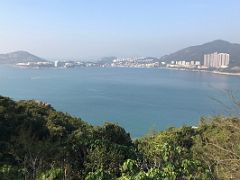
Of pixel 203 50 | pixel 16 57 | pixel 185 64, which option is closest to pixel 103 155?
pixel 185 64

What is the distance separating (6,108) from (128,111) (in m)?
26.5

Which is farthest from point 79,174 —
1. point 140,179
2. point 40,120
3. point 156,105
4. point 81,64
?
point 81,64

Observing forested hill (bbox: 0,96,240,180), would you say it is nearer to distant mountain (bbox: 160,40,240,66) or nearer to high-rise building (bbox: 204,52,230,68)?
high-rise building (bbox: 204,52,230,68)

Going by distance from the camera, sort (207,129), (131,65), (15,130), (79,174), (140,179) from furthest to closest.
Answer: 1. (131,65)
2. (207,129)
3. (15,130)
4. (79,174)
5. (140,179)

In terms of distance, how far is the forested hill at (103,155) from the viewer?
Result: 326 centimetres

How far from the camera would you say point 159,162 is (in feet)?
13.9

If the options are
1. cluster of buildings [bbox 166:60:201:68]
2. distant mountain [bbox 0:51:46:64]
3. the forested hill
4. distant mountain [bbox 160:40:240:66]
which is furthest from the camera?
distant mountain [bbox 0:51:46:64]

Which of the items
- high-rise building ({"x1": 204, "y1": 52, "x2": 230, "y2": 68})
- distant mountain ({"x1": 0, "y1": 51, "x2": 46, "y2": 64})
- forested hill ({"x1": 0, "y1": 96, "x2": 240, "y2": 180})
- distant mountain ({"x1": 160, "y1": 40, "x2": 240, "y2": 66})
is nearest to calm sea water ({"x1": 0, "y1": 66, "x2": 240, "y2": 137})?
forested hill ({"x1": 0, "y1": 96, "x2": 240, "y2": 180})

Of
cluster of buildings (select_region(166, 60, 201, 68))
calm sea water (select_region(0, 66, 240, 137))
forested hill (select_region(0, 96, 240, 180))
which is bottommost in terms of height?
calm sea water (select_region(0, 66, 240, 137))

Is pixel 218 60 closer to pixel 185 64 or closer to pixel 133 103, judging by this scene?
pixel 185 64

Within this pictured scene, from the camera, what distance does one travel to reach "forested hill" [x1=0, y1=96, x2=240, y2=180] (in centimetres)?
326

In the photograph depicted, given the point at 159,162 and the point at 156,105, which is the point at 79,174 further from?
the point at 156,105

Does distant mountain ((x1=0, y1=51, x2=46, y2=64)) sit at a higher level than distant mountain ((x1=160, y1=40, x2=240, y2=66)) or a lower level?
lower

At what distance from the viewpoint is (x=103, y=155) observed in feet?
17.9
